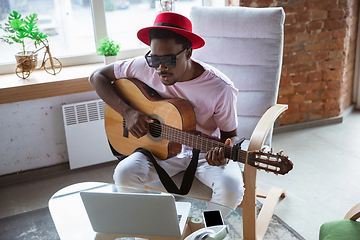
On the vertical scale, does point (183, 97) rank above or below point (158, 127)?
above

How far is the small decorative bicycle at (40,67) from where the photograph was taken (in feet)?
7.78

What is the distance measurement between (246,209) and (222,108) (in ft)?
1.46

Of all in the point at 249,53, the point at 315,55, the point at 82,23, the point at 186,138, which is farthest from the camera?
the point at 315,55

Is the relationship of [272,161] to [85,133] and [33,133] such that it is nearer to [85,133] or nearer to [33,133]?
[85,133]

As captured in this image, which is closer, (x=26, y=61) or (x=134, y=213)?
(x=134, y=213)

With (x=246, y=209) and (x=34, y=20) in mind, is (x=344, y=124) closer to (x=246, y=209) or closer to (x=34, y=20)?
(x=246, y=209)

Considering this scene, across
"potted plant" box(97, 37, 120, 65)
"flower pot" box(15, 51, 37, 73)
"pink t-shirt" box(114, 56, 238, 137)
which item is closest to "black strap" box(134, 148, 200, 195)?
"pink t-shirt" box(114, 56, 238, 137)

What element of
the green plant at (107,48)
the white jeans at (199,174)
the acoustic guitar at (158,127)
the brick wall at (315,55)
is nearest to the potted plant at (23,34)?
the green plant at (107,48)

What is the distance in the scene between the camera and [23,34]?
7.60ft

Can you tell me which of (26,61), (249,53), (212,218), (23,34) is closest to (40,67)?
(26,61)

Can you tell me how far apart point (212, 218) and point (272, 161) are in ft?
0.91

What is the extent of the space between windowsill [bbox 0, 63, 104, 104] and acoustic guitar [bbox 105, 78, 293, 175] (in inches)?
26.1

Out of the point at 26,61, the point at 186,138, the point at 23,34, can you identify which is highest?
the point at 23,34

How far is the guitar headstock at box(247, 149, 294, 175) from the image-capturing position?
1.22 m
